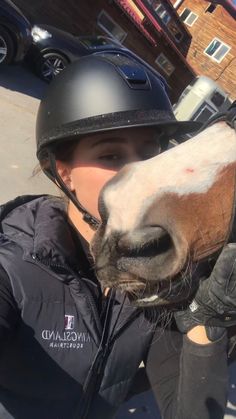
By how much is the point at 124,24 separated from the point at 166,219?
521 inches

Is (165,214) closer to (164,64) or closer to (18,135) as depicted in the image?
(18,135)

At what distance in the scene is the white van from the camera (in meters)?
11.1

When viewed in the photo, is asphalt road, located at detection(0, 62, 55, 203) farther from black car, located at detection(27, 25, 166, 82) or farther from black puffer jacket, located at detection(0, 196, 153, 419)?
black puffer jacket, located at detection(0, 196, 153, 419)

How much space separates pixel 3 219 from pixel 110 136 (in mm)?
529

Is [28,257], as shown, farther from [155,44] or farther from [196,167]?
[155,44]

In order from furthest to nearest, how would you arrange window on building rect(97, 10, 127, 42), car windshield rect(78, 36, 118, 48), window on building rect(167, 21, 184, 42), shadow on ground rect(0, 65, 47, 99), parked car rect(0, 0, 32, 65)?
window on building rect(167, 21, 184, 42) < window on building rect(97, 10, 127, 42) < car windshield rect(78, 36, 118, 48) < shadow on ground rect(0, 65, 47, 99) < parked car rect(0, 0, 32, 65)

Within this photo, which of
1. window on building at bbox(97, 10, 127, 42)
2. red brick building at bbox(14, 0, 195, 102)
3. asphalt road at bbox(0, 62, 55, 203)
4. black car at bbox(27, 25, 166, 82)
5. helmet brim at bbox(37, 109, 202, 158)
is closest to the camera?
helmet brim at bbox(37, 109, 202, 158)

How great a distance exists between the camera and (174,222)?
79 centimetres

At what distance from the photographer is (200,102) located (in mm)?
11227

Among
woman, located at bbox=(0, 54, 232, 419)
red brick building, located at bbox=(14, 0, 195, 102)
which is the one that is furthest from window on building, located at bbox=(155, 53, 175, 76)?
woman, located at bbox=(0, 54, 232, 419)

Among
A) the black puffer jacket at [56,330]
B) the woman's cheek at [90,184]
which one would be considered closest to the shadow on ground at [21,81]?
the woman's cheek at [90,184]

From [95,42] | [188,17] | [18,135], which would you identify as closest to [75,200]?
[18,135]

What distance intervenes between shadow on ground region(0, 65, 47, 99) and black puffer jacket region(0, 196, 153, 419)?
5.82m

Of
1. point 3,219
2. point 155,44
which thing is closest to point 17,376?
point 3,219
